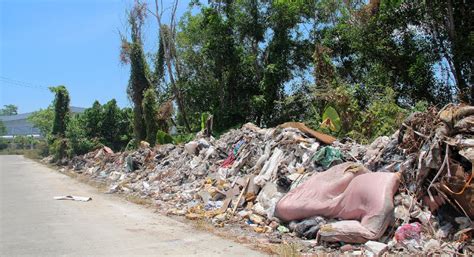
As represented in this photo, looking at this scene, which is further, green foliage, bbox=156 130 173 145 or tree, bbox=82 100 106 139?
tree, bbox=82 100 106 139

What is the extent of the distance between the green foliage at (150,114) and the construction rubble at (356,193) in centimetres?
1417

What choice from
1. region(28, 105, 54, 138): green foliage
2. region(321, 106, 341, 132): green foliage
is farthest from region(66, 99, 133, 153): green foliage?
region(321, 106, 341, 132): green foliage

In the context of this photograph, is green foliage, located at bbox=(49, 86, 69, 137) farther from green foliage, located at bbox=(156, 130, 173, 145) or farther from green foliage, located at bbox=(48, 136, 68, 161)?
green foliage, located at bbox=(156, 130, 173, 145)

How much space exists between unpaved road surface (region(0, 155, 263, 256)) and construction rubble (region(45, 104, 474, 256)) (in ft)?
2.79

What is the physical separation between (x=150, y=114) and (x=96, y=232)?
59.5 ft

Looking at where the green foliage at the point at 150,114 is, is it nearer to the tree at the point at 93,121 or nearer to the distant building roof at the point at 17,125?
the tree at the point at 93,121

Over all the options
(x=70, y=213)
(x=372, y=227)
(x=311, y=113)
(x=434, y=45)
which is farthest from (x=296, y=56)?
(x=372, y=227)

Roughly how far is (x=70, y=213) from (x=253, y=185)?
4.23 metres

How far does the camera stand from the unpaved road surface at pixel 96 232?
6699mm

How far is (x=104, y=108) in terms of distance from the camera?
1288 inches

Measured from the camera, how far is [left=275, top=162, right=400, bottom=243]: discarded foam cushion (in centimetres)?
669

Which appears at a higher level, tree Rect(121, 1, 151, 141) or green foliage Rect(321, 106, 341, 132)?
tree Rect(121, 1, 151, 141)

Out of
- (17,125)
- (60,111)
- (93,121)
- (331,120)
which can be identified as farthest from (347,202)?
(17,125)

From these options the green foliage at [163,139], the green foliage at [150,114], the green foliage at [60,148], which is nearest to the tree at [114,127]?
the green foliage at [60,148]
